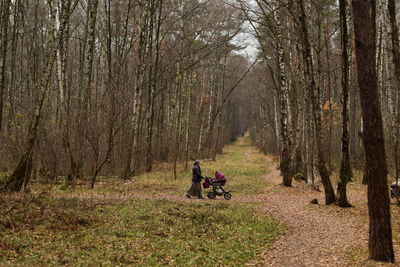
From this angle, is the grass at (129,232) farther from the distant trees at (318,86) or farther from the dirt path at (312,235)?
the distant trees at (318,86)

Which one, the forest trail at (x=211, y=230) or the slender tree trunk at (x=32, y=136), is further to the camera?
the slender tree trunk at (x=32, y=136)

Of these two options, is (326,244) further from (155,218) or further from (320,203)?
(320,203)

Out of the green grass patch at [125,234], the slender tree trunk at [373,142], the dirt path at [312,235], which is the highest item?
the slender tree trunk at [373,142]

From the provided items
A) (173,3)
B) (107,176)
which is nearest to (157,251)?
(107,176)

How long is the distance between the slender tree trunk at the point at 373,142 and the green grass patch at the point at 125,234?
8.81 feet

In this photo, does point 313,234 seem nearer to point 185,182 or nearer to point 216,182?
point 216,182

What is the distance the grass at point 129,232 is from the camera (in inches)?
268

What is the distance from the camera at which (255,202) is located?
14.6 metres

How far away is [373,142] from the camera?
6.23m

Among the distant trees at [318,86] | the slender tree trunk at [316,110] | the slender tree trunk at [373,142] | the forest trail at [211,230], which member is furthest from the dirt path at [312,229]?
the distant trees at [318,86]

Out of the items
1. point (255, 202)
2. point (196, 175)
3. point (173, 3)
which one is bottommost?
point (255, 202)

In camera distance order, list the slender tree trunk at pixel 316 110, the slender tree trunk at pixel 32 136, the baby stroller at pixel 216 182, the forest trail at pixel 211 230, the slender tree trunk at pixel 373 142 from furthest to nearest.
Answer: the baby stroller at pixel 216 182
the slender tree trunk at pixel 316 110
the slender tree trunk at pixel 32 136
the forest trail at pixel 211 230
the slender tree trunk at pixel 373 142

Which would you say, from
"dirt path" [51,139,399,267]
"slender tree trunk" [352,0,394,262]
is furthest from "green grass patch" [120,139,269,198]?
"slender tree trunk" [352,0,394,262]

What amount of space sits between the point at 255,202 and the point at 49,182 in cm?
965
